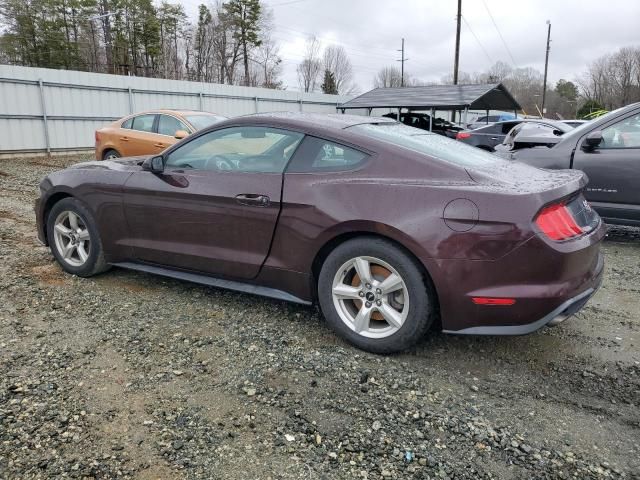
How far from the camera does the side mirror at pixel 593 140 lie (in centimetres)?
546

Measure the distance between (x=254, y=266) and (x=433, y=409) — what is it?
1.50 meters

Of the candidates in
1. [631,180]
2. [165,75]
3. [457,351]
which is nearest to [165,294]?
[457,351]

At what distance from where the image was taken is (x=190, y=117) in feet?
31.1

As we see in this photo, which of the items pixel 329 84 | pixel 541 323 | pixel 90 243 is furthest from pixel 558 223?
pixel 329 84

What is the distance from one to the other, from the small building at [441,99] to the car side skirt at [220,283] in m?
14.1

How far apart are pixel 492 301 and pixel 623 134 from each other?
4.00m

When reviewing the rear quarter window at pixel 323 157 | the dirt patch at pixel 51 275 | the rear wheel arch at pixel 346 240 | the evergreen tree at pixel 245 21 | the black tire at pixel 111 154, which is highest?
the evergreen tree at pixel 245 21

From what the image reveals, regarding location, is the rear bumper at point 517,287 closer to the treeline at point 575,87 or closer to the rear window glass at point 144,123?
the rear window glass at point 144,123

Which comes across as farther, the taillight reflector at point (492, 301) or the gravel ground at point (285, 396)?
the taillight reflector at point (492, 301)

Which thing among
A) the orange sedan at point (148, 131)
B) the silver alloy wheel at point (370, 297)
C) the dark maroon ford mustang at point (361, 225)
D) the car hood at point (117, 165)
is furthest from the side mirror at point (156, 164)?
the orange sedan at point (148, 131)

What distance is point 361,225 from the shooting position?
9.61 ft

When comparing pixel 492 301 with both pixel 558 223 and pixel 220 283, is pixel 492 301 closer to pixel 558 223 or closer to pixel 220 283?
pixel 558 223

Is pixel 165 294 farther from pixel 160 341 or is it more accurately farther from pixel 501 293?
pixel 501 293

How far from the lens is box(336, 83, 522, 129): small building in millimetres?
16906
